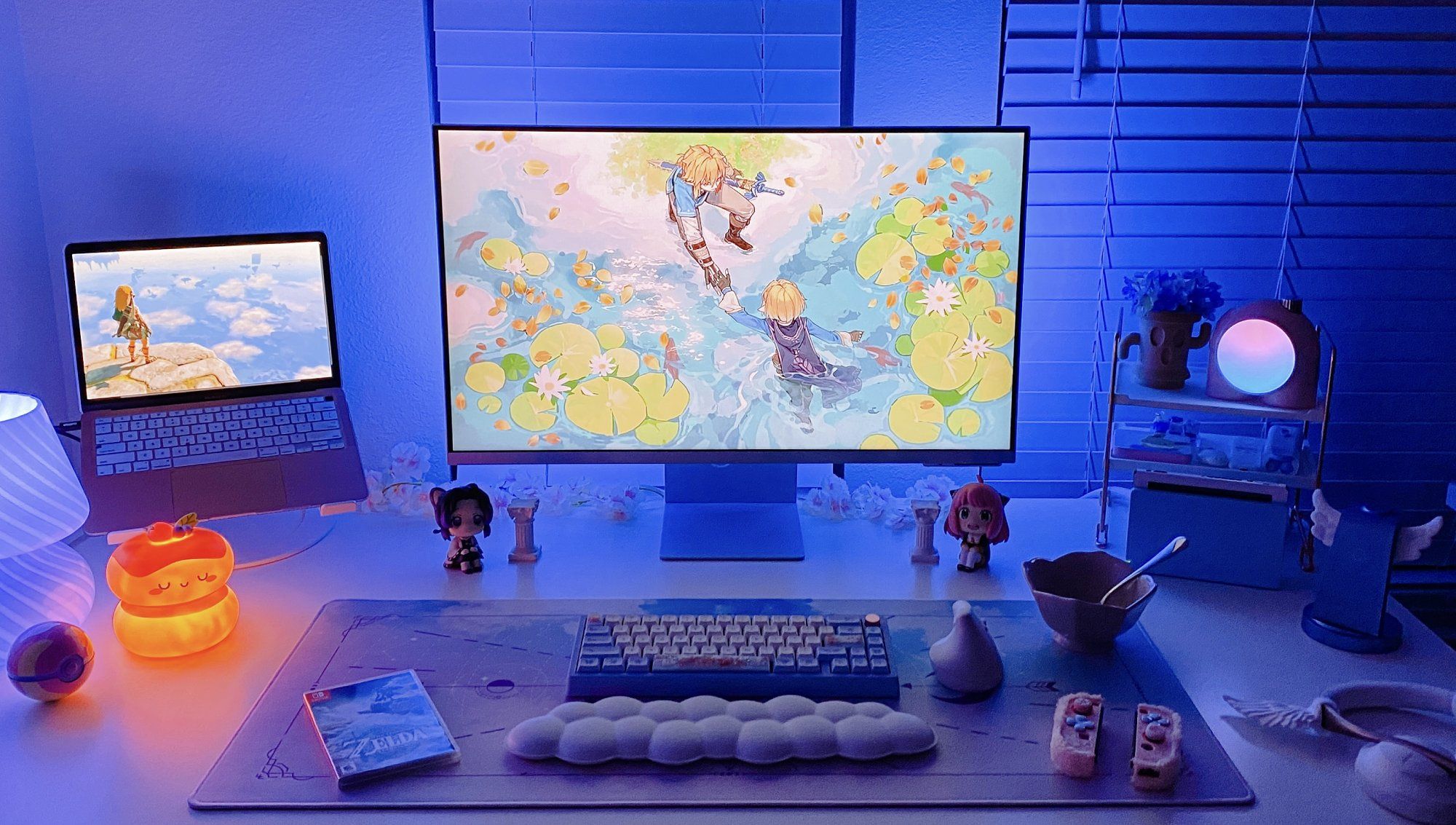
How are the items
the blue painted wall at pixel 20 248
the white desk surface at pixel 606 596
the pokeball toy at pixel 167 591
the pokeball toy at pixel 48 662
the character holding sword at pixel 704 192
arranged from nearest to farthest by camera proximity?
the white desk surface at pixel 606 596 → the pokeball toy at pixel 48 662 → the pokeball toy at pixel 167 591 → the character holding sword at pixel 704 192 → the blue painted wall at pixel 20 248

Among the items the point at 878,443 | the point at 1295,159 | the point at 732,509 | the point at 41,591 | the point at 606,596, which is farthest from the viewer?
the point at 1295,159

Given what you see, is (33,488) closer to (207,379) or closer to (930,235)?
(207,379)

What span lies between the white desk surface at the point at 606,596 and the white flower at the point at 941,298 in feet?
0.97

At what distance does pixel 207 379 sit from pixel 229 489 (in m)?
0.15

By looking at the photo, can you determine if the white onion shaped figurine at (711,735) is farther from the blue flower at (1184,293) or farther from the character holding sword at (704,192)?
the blue flower at (1184,293)

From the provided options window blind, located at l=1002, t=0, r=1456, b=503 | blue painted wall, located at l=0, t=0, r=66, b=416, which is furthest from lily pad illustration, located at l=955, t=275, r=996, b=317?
blue painted wall, located at l=0, t=0, r=66, b=416

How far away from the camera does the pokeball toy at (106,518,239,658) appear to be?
1.11 metres

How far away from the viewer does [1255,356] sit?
4.40 feet

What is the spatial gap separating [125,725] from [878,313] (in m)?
0.87

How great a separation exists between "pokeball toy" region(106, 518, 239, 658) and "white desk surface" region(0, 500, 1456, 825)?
0.8 inches

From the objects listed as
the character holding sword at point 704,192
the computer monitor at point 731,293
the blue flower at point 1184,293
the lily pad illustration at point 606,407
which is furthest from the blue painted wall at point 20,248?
the blue flower at point 1184,293

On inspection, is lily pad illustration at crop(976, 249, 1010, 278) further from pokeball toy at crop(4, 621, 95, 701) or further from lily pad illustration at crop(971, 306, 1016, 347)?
pokeball toy at crop(4, 621, 95, 701)

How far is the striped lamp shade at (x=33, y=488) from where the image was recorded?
1087mm

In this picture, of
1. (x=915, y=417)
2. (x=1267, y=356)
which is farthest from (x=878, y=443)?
(x=1267, y=356)
